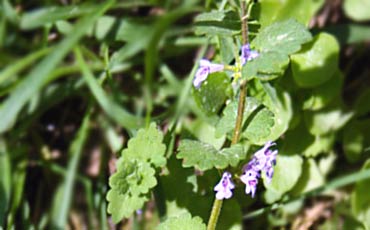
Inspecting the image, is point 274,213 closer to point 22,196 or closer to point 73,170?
point 73,170

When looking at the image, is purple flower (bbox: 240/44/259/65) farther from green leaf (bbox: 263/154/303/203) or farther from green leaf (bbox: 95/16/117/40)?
green leaf (bbox: 95/16/117/40)

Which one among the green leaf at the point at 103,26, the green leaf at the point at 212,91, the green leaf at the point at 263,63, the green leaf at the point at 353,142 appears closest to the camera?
the green leaf at the point at 263,63

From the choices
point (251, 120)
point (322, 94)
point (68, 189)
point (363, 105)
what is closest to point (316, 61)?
point (322, 94)

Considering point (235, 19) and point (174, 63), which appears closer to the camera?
point (235, 19)

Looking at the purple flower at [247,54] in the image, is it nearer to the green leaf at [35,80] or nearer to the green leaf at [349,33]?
the green leaf at [35,80]

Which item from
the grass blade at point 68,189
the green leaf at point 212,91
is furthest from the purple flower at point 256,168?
the grass blade at point 68,189

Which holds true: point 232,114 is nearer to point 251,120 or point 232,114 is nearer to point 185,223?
point 251,120

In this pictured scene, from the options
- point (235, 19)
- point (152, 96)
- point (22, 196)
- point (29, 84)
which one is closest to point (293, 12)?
point (235, 19)
